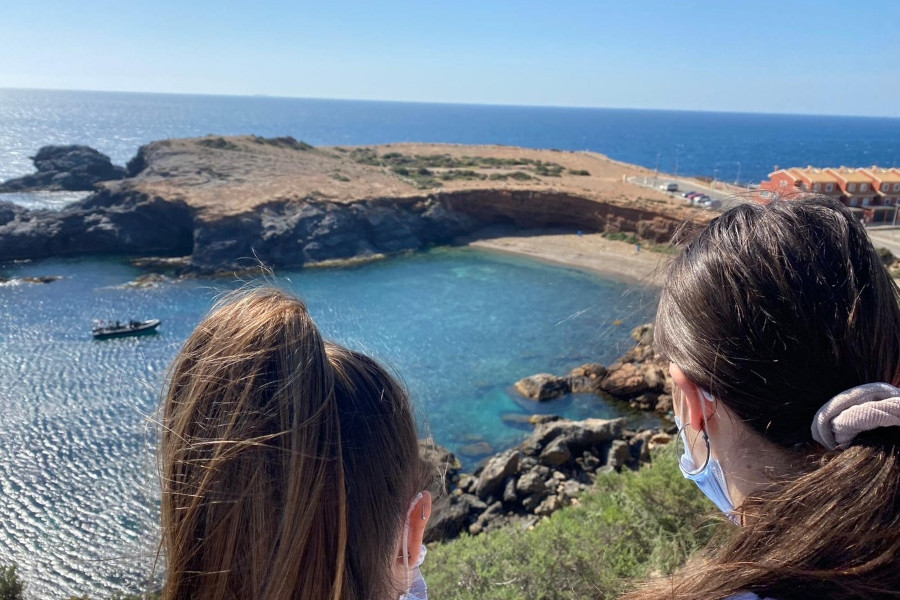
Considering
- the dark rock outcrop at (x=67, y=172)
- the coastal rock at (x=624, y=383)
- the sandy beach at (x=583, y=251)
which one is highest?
the dark rock outcrop at (x=67, y=172)

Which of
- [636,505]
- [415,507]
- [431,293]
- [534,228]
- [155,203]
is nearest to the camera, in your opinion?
[415,507]

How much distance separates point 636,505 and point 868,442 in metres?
7.12

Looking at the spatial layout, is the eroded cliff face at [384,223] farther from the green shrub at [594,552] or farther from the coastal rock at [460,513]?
the green shrub at [594,552]

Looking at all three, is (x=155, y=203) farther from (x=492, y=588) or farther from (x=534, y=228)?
(x=492, y=588)

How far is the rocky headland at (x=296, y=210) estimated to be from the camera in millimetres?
34156

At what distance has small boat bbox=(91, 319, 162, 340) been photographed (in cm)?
2298

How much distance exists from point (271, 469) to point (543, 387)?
60.9 feet

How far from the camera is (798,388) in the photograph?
1621 mm

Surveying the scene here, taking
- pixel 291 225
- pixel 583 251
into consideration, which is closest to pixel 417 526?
pixel 291 225

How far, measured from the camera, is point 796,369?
1.62 m

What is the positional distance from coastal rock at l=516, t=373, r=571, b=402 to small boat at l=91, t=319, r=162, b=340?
14.4 metres

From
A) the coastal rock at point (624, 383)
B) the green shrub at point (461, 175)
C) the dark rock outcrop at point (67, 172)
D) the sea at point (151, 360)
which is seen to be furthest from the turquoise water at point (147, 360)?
the dark rock outcrop at point (67, 172)

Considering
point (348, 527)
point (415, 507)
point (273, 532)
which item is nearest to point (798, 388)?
point (415, 507)

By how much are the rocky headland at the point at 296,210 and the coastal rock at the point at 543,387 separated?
14.2m
